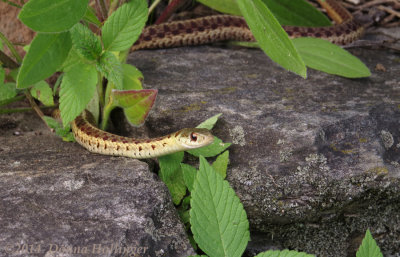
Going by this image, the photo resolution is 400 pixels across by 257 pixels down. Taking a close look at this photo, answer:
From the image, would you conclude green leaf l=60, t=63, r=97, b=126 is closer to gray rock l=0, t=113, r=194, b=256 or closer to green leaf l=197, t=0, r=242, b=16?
gray rock l=0, t=113, r=194, b=256

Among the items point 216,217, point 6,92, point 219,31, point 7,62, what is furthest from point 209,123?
point 219,31

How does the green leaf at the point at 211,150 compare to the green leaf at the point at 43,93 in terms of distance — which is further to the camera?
the green leaf at the point at 43,93

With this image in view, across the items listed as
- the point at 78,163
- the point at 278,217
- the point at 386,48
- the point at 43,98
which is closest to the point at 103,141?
the point at 78,163

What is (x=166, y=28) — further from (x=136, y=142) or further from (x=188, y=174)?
(x=188, y=174)

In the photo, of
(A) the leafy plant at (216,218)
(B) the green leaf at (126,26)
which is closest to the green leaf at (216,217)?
(A) the leafy plant at (216,218)

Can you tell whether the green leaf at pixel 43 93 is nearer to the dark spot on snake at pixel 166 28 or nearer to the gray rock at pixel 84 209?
the gray rock at pixel 84 209

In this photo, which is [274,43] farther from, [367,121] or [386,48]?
[386,48]

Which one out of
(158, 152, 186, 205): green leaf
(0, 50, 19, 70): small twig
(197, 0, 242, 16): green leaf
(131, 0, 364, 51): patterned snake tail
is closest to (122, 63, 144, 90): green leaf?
(158, 152, 186, 205): green leaf
